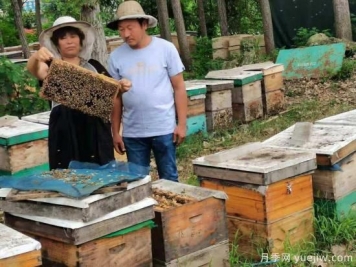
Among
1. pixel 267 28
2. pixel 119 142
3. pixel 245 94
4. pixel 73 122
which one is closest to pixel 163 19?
pixel 267 28

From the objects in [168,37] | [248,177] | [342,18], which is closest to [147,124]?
[248,177]

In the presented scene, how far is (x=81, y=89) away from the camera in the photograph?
3.48 m

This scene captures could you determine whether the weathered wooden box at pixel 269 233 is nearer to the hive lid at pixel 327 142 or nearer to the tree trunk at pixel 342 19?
the hive lid at pixel 327 142

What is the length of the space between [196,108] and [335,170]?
3.15 metres

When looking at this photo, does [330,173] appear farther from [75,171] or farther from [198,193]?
[75,171]

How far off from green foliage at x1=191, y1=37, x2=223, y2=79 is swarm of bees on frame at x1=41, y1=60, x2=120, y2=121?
7.87 m

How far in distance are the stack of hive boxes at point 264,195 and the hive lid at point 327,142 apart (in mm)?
118

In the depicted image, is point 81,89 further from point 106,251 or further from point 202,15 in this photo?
point 202,15

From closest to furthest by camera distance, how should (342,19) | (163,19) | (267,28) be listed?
(342,19)
(267,28)
(163,19)

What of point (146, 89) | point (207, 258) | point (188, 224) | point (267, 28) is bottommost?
point (207, 258)

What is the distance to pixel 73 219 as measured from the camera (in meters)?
2.82

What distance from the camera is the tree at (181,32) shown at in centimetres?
1198

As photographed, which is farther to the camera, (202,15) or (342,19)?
(202,15)

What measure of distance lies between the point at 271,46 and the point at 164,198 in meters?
8.42
